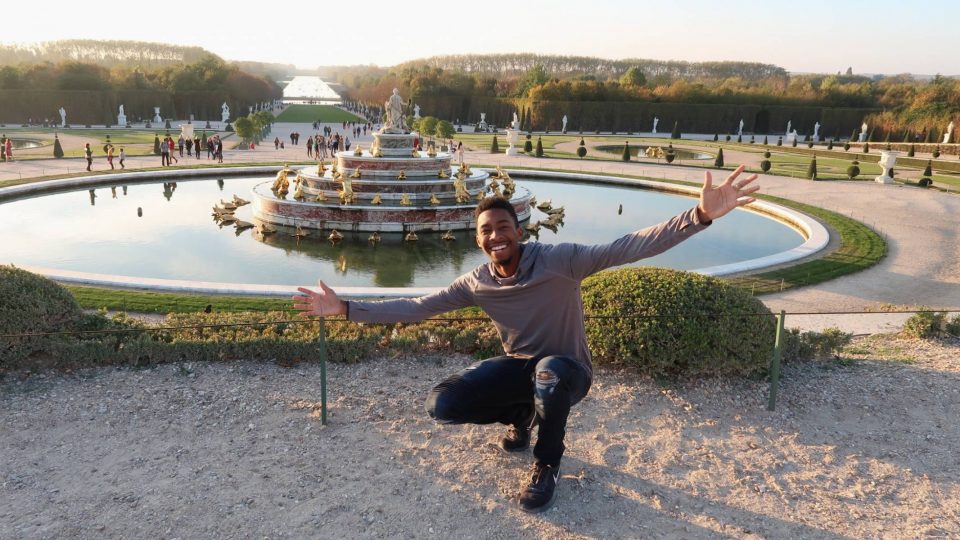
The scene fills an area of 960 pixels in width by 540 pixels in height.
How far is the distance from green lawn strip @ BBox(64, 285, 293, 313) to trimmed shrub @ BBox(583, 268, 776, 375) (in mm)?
5794

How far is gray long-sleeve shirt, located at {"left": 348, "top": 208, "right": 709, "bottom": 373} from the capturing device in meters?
4.07

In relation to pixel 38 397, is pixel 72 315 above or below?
above

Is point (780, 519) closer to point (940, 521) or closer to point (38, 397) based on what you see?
point (940, 521)

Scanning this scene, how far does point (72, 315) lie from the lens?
24.8ft

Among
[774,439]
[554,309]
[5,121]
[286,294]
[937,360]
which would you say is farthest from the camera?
[5,121]

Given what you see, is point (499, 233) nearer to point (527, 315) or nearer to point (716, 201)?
point (527, 315)

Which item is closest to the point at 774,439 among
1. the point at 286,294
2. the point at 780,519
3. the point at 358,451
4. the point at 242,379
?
the point at 780,519

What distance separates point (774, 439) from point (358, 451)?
3.77 meters

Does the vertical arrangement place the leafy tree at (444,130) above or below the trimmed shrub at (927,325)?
above

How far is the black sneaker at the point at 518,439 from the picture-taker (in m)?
5.47

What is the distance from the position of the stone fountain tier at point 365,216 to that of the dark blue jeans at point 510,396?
46.5ft

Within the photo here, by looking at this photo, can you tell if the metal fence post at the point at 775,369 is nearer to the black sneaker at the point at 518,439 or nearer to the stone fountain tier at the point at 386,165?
the black sneaker at the point at 518,439

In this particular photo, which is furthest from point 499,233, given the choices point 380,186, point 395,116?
point 395,116

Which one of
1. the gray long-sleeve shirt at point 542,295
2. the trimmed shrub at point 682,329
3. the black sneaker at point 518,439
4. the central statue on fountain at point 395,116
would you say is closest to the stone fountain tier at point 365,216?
the central statue on fountain at point 395,116
